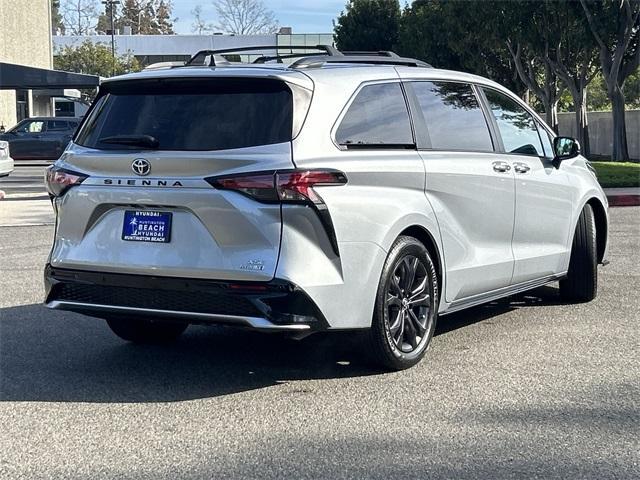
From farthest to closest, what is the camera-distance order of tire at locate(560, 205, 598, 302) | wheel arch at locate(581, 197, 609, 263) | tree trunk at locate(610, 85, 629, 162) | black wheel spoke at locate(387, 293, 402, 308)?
tree trunk at locate(610, 85, 629, 162) → wheel arch at locate(581, 197, 609, 263) → tire at locate(560, 205, 598, 302) → black wheel spoke at locate(387, 293, 402, 308)

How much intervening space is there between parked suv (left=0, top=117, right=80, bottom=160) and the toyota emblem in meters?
27.7

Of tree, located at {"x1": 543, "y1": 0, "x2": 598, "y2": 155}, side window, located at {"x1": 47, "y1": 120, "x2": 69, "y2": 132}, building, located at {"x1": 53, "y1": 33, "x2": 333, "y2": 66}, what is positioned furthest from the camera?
building, located at {"x1": 53, "y1": 33, "x2": 333, "y2": 66}

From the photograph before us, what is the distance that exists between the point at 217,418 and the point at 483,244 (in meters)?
2.55

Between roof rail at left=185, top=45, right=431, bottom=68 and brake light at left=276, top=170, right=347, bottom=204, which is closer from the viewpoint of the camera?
brake light at left=276, top=170, right=347, bottom=204

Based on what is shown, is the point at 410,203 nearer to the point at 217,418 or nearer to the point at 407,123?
the point at 407,123

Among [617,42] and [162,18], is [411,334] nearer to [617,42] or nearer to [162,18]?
[617,42]

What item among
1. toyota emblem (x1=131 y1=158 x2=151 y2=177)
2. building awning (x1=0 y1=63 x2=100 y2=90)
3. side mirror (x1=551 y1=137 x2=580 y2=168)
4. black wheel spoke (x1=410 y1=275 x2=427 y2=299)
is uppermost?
building awning (x1=0 y1=63 x2=100 y2=90)

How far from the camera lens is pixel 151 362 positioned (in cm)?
636

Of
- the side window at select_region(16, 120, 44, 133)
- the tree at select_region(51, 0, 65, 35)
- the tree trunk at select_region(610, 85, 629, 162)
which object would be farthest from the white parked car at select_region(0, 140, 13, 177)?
the tree at select_region(51, 0, 65, 35)

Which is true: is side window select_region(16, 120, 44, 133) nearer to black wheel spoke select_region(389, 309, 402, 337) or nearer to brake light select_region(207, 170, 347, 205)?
black wheel spoke select_region(389, 309, 402, 337)

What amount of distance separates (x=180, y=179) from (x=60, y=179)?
37.1 inches

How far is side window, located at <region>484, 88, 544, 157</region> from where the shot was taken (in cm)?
728

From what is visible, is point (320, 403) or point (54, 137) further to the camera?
point (54, 137)

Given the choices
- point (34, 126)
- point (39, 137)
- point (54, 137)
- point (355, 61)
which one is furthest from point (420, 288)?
point (34, 126)
